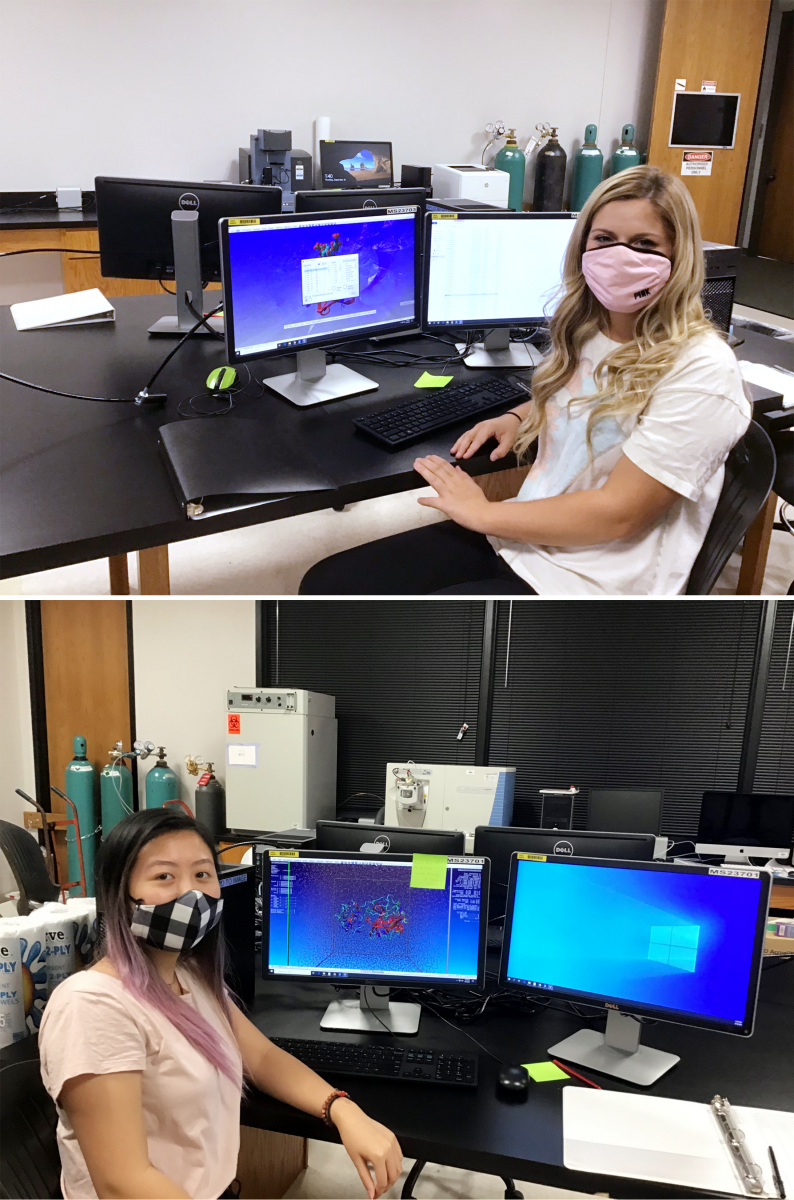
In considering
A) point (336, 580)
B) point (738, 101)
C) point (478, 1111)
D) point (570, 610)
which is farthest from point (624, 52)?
point (478, 1111)

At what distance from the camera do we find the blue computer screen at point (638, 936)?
4.63ft

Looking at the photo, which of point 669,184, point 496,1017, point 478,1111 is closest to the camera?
point 478,1111

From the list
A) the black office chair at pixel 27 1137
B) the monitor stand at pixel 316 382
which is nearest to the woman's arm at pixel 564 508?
the monitor stand at pixel 316 382

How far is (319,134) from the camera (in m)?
5.27

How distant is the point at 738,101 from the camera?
6203 millimetres

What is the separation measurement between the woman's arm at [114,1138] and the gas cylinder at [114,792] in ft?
11.6

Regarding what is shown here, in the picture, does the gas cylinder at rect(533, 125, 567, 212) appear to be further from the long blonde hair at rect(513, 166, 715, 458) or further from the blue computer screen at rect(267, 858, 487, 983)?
the blue computer screen at rect(267, 858, 487, 983)

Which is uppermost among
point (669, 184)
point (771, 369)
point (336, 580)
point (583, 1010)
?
point (669, 184)

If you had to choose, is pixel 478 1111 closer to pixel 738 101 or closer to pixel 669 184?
pixel 669 184

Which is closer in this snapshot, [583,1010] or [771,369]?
[583,1010]

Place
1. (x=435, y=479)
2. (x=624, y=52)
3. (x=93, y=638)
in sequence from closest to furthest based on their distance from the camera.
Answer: (x=435, y=479) < (x=93, y=638) < (x=624, y=52)

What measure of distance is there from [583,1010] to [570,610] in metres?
3.11

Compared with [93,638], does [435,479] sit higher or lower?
higher

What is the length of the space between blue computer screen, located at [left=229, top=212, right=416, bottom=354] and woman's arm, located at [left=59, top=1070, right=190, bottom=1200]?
1.57 m
